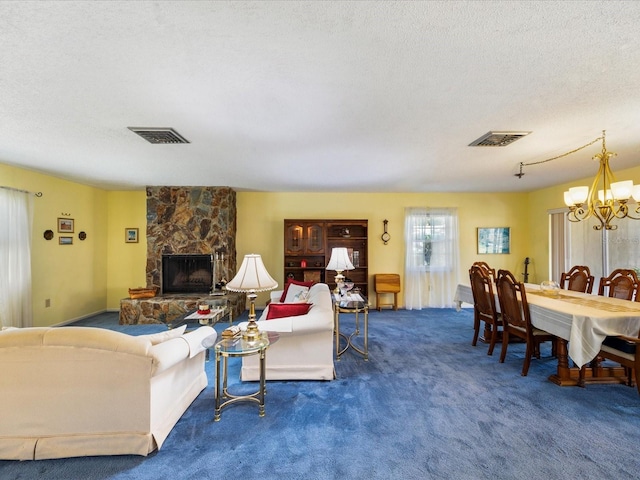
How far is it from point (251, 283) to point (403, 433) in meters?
1.58

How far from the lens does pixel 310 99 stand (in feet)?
7.41

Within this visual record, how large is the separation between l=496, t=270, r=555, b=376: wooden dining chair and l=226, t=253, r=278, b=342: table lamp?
251 centimetres

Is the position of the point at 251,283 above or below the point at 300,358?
above

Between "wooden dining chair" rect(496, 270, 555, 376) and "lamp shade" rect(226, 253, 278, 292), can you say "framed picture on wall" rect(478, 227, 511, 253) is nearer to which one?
"wooden dining chair" rect(496, 270, 555, 376)

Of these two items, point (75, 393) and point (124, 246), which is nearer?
point (75, 393)

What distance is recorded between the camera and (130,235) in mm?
6195

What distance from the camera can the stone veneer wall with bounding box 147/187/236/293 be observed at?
18.9 ft

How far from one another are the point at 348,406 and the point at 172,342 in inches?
59.4

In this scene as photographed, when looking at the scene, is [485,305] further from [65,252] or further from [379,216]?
[65,252]

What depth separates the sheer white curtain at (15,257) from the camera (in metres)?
4.07

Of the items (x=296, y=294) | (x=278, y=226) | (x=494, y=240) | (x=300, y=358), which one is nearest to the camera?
(x=300, y=358)

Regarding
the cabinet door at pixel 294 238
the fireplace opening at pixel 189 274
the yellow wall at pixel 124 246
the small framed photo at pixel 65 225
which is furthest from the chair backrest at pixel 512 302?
the small framed photo at pixel 65 225

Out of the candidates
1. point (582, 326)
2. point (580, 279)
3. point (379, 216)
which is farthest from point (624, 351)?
point (379, 216)

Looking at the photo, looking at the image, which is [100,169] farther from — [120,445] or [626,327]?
[626,327]
